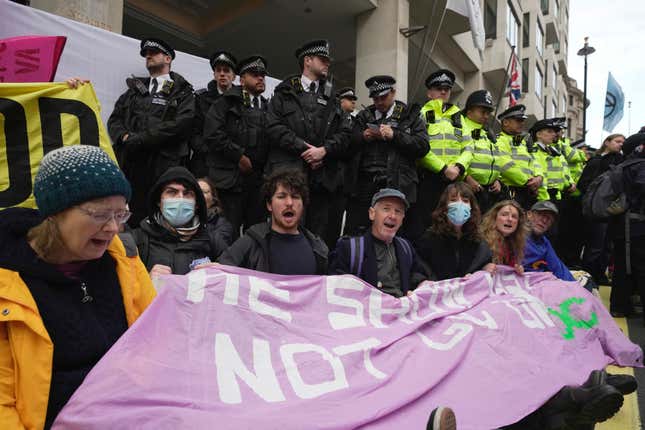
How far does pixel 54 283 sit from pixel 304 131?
3.11 m

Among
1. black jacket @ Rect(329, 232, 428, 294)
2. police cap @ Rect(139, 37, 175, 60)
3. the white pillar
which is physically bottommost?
black jacket @ Rect(329, 232, 428, 294)

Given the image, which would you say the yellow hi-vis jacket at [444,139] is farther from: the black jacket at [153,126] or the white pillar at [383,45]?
the white pillar at [383,45]

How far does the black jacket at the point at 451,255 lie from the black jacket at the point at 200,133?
2.31 m

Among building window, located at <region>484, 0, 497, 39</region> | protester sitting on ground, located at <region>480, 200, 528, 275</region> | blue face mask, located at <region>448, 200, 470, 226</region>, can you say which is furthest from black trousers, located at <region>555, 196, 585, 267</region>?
building window, located at <region>484, 0, 497, 39</region>

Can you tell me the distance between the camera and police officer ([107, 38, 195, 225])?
448cm

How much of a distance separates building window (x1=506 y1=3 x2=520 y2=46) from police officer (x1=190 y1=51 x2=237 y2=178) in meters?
16.1

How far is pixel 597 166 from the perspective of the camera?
734 centimetres

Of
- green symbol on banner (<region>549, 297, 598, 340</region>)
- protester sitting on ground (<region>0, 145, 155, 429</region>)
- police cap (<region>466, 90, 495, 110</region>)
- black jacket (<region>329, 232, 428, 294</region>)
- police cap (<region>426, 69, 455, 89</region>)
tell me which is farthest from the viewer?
police cap (<region>466, 90, 495, 110</region>)

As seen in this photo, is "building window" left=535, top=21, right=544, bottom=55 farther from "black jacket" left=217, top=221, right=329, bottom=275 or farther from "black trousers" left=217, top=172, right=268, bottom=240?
"black jacket" left=217, top=221, right=329, bottom=275

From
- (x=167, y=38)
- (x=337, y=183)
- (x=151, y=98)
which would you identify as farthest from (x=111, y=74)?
(x=167, y=38)

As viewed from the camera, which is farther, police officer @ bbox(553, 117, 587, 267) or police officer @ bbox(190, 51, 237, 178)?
police officer @ bbox(553, 117, 587, 267)

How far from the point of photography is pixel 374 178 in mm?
4945

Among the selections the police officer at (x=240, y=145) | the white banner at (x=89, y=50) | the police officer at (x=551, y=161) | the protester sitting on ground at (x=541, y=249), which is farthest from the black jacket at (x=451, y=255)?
the police officer at (x=551, y=161)

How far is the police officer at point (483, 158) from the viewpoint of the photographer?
581 cm
